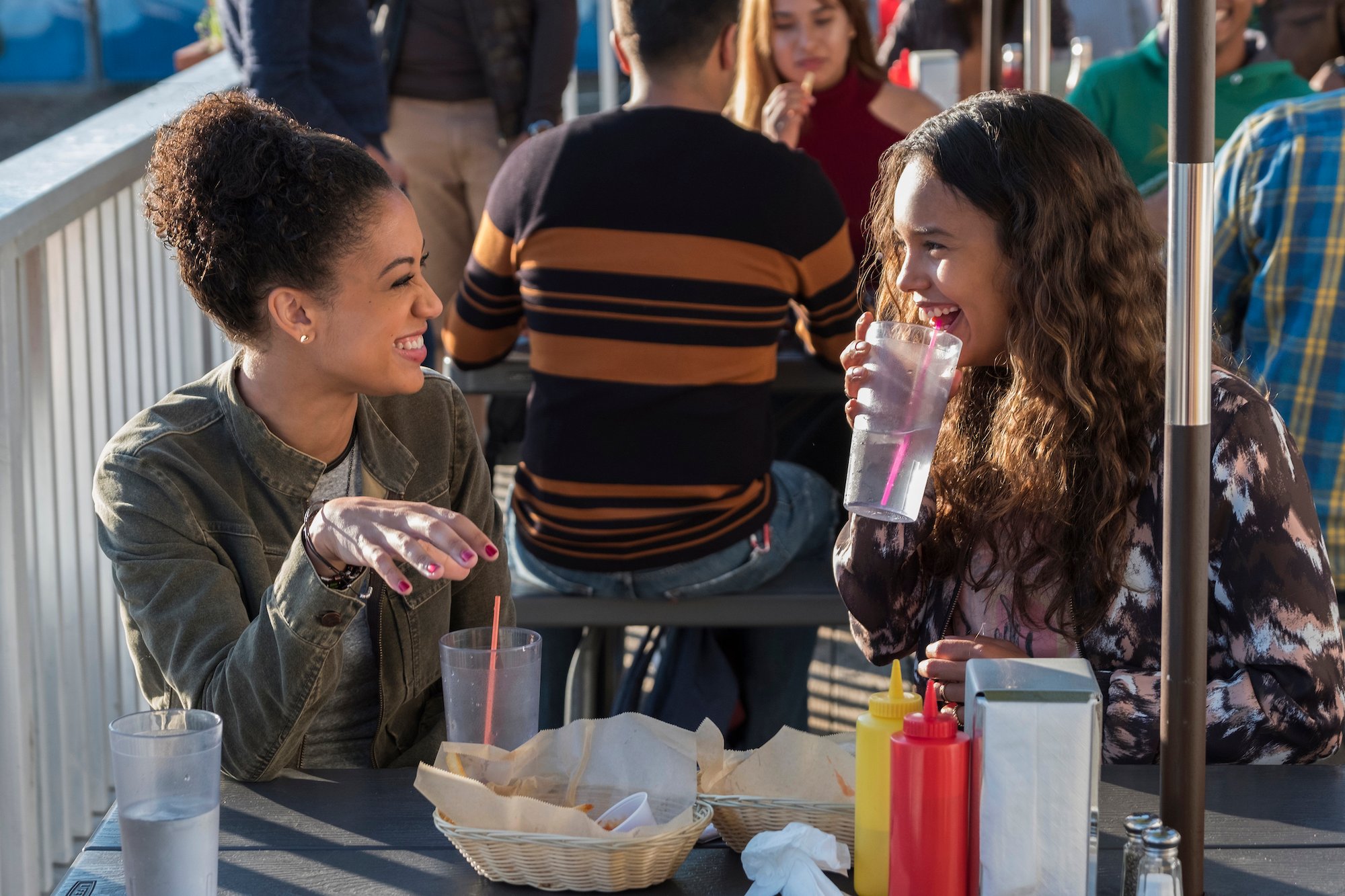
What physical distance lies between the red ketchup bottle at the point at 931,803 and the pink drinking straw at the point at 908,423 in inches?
16.1

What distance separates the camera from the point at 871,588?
1.82m

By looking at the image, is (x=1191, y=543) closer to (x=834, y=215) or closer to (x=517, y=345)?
(x=834, y=215)

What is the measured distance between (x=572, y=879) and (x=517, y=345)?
2125 millimetres

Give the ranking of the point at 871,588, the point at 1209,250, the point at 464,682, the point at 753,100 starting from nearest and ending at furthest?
the point at 1209,250 < the point at 464,682 < the point at 871,588 < the point at 753,100

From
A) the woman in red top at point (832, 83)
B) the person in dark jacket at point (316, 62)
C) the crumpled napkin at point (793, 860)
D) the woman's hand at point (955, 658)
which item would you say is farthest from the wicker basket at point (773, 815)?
the person in dark jacket at point (316, 62)

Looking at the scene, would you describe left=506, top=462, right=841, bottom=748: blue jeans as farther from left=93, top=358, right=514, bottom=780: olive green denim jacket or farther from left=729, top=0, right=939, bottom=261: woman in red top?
left=729, top=0, right=939, bottom=261: woman in red top

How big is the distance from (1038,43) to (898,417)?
67.6 inches

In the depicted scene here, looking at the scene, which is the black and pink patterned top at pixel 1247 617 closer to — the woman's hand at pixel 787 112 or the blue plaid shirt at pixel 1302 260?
the blue plaid shirt at pixel 1302 260

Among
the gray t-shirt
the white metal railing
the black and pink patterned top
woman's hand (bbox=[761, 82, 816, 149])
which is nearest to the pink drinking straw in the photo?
the black and pink patterned top

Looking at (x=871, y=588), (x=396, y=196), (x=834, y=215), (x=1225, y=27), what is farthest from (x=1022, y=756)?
(x=1225, y=27)

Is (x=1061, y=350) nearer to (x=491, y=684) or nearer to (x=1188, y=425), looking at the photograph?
(x=1188, y=425)

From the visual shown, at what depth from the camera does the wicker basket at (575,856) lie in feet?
3.87

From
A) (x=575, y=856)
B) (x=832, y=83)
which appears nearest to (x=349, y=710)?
(x=575, y=856)

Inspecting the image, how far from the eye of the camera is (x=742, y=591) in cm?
279
